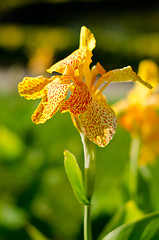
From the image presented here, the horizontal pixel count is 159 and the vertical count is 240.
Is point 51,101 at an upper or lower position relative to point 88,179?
upper

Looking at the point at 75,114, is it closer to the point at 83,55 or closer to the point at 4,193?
the point at 83,55

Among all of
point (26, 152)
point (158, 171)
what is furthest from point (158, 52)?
point (26, 152)

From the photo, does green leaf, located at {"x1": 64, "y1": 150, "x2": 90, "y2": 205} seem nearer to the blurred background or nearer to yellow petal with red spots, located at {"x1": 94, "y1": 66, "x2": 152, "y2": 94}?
yellow petal with red spots, located at {"x1": 94, "y1": 66, "x2": 152, "y2": 94}

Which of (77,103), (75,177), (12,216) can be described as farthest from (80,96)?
(12,216)

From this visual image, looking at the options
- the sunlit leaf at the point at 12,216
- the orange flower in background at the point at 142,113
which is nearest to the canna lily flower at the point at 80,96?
the orange flower in background at the point at 142,113

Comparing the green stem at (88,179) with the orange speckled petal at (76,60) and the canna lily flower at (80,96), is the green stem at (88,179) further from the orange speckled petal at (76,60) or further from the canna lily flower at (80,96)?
the orange speckled petal at (76,60)

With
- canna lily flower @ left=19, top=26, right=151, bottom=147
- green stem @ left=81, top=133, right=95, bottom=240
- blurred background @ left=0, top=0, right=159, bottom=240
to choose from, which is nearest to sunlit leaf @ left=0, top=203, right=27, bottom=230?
blurred background @ left=0, top=0, right=159, bottom=240

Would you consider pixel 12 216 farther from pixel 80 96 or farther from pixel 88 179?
pixel 80 96
